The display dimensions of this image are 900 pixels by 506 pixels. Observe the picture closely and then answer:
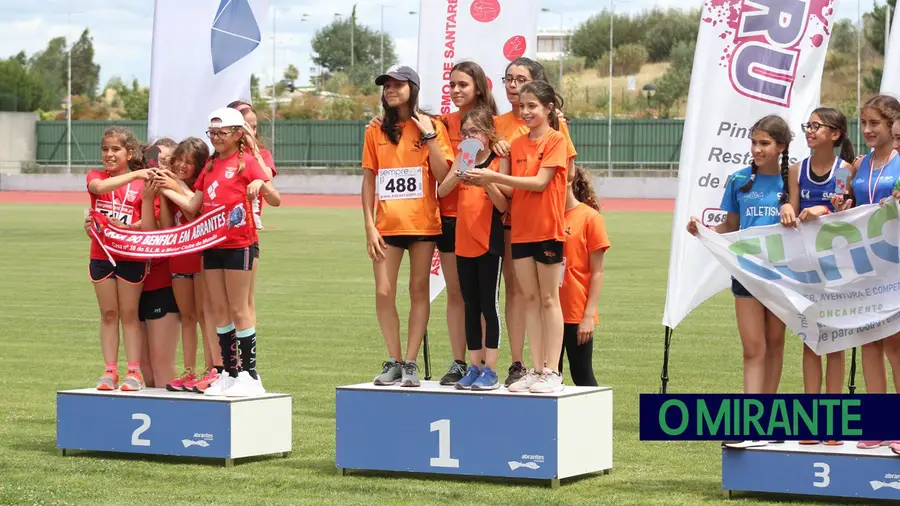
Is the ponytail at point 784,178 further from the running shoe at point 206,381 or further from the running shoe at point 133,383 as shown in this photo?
the running shoe at point 133,383

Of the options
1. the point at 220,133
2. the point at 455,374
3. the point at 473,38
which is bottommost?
the point at 455,374

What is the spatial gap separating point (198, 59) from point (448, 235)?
279 cm

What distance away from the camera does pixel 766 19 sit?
9.27 meters

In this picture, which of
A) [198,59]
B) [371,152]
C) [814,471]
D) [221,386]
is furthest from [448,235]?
[198,59]

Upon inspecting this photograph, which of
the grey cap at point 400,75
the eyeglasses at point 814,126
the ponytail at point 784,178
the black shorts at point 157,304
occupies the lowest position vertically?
the black shorts at point 157,304

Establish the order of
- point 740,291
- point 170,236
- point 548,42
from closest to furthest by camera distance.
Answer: point 740,291, point 170,236, point 548,42

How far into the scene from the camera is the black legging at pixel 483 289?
7797 millimetres

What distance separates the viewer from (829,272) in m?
7.30

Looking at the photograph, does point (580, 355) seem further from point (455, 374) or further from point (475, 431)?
point (475, 431)

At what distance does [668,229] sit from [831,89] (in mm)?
58318

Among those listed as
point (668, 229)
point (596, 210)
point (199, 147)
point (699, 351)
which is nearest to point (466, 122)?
point (596, 210)

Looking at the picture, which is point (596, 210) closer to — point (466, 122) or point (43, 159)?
point (466, 122)

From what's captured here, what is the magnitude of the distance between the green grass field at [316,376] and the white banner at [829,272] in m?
0.94

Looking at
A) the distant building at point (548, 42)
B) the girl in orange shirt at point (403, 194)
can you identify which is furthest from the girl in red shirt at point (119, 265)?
the distant building at point (548, 42)
